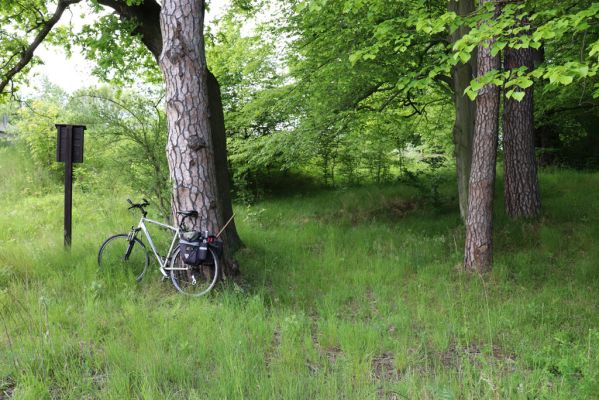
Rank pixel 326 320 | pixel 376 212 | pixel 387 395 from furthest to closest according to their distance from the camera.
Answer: pixel 376 212
pixel 326 320
pixel 387 395

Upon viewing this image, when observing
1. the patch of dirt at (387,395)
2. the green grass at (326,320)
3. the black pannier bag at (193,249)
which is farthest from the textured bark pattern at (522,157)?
the patch of dirt at (387,395)

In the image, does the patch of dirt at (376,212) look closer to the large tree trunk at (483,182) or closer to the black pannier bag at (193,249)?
the large tree trunk at (483,182)

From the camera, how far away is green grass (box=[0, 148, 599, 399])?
3529mm

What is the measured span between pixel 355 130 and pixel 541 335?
7.19 metres

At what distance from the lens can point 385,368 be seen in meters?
4.07

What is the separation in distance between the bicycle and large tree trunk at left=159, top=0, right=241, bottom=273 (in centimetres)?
26

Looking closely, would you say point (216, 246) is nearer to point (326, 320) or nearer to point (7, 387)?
point (326, 320)

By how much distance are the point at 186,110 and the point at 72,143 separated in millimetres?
3053

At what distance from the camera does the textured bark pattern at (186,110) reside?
6207 millimetres

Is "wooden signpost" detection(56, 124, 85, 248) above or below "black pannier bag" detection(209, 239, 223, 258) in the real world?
above

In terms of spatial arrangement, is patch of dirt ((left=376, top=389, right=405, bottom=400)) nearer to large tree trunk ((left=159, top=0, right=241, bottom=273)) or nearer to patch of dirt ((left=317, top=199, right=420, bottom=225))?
large tree trunk ((left=159, top=0, right=241, bottom=273))

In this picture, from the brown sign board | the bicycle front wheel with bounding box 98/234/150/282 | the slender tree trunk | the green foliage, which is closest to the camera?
the bicycle front wheel with bounding box 98/234/150/282

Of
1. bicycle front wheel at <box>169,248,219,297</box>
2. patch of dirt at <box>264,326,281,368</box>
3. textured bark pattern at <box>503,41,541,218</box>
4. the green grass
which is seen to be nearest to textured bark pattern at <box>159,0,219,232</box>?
bicycle front wheel at <box>169,248,219,297</box>

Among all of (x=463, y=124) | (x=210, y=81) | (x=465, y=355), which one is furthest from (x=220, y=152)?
(x=465, y=355)
